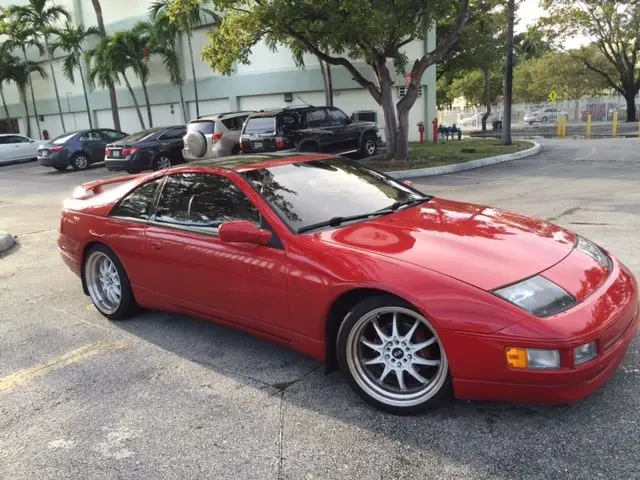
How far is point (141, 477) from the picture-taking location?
264 centimetres

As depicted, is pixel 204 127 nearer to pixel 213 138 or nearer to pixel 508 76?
pixel 213 138

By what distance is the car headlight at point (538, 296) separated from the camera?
2682 mm

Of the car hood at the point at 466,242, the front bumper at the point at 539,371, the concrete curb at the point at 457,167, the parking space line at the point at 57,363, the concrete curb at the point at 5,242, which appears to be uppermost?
the car hood at the point at 466,242

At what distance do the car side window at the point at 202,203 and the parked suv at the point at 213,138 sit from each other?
1129 centimetres

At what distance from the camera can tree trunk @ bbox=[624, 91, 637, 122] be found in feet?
122

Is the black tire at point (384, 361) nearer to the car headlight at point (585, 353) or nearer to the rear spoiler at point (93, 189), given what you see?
the car headlight at point (585, 353)

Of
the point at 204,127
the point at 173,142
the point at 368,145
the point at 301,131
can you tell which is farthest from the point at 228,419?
the point at 173,142

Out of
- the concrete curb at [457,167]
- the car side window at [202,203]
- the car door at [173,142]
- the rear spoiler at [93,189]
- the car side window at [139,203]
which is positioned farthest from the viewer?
the car door at [173,142]

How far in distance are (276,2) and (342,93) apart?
1063cm

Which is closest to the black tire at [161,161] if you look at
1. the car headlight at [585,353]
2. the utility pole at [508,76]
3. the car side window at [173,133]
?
Result: the car side window at [173,133]

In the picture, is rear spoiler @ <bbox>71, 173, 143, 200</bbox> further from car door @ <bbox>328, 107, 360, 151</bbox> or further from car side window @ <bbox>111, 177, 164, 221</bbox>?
car door @ <bbox>328, 107, 360, 151</bbox>

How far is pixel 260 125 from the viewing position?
47.9ft

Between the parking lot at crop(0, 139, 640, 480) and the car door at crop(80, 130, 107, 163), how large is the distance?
683 inches

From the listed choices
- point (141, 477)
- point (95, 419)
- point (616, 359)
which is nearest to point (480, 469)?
point (616, 359)
